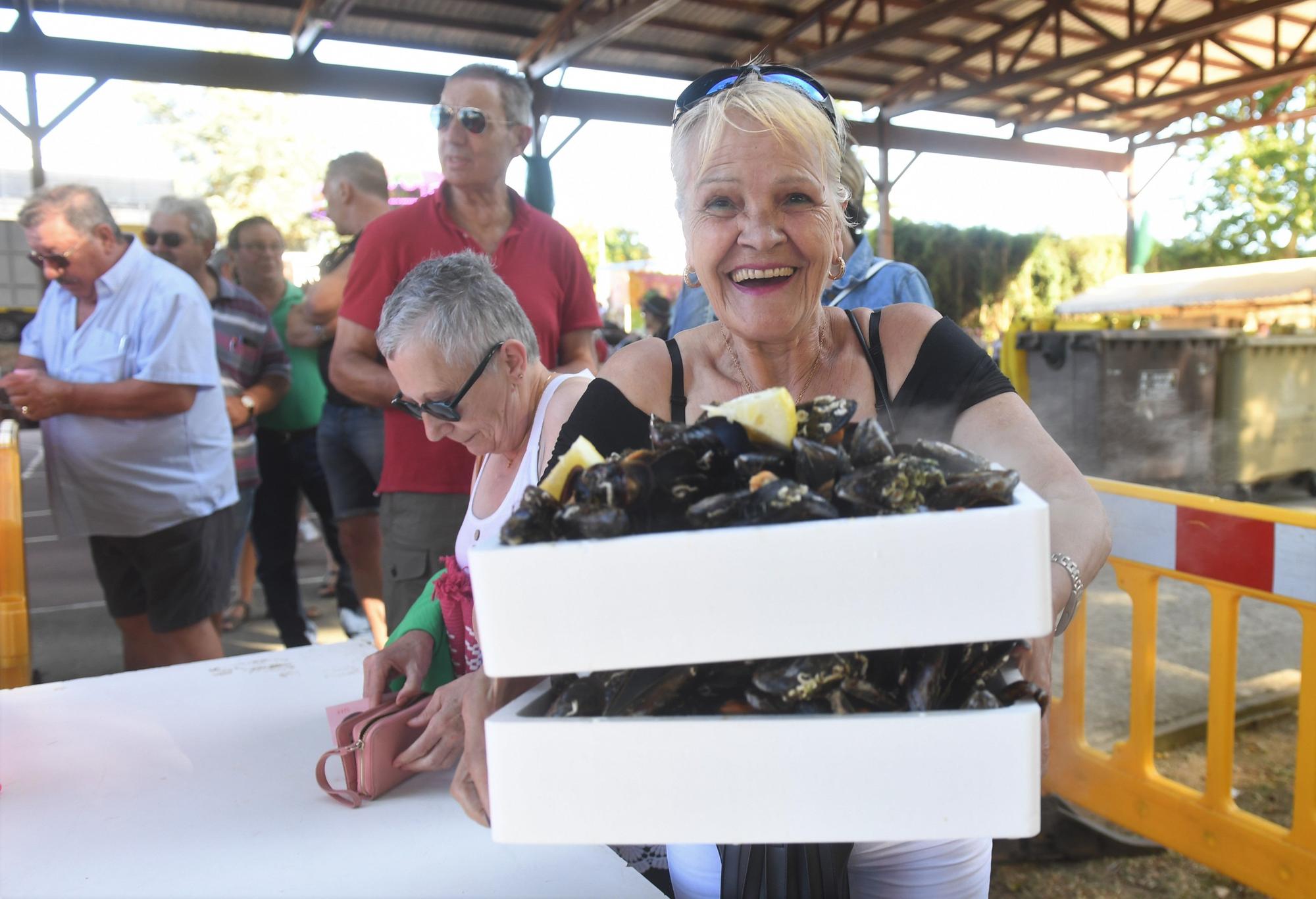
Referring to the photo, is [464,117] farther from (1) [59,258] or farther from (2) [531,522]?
(2) [531,522]

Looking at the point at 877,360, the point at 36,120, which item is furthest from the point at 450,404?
the point at 36,120

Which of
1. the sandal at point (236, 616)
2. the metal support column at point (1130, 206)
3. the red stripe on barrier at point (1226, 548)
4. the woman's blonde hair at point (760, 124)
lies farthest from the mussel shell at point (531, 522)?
the metal support column at point (1130, 206)

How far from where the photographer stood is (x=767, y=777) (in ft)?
2.36

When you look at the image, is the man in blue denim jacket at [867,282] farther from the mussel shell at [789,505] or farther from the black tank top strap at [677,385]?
the mussel shell at [789,505]

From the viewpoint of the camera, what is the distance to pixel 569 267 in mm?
2854

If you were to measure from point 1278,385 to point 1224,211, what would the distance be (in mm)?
12013

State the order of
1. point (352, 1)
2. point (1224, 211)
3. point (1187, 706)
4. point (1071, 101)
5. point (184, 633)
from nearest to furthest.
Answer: point (184, 633) → point (1187, 706) → point (352, 1) → point (1071, 101) → point (1224, 211)

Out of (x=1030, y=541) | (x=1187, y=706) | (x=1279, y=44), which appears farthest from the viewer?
(x=1279, y=44)

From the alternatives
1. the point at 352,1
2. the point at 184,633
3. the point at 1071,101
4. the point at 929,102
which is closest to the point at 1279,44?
the point at 1071,101

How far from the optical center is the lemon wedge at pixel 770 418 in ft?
2.51

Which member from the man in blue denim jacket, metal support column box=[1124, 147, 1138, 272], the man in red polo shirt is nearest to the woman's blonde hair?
the man in blue denim jacket

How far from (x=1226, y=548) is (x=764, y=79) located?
2.07 m

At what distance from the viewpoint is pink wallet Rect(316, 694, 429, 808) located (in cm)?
139

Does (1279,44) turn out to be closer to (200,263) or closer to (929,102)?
(929,102)
